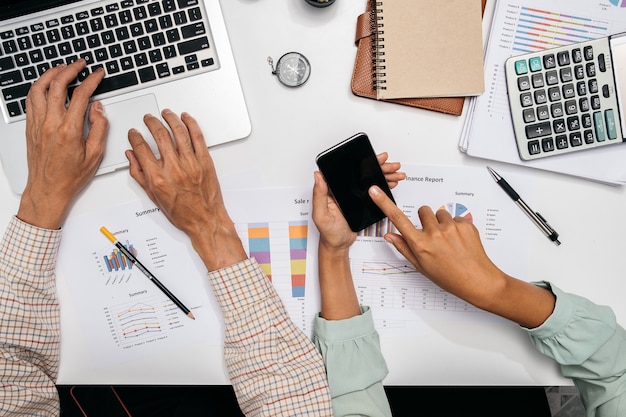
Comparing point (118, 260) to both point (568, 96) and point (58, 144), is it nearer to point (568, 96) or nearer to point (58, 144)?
point (58, 144)

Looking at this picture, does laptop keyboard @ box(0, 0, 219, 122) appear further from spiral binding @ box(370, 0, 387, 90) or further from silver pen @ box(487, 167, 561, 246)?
silver pen @ box(487, 167, 561, 246)

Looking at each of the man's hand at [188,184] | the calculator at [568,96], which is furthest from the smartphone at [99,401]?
the calculator at [568,96]

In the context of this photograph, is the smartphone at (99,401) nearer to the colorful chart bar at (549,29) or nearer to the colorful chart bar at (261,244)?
the colorful chart bar at (261,244)

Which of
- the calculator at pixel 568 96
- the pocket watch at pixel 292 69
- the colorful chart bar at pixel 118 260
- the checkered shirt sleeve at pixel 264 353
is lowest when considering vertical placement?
the checkered shirt sleeve at pixel 264 353

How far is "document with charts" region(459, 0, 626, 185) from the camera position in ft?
2.58

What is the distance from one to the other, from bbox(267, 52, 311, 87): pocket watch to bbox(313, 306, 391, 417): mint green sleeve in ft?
1.29

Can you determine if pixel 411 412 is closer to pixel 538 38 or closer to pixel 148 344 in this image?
pixel 148 344

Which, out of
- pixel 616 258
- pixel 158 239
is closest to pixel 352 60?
pixel 158 239

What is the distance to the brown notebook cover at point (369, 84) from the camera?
0.80m

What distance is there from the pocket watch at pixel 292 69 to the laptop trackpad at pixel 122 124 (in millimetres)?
204

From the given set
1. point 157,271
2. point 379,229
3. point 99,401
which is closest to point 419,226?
point 379,229

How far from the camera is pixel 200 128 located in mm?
796

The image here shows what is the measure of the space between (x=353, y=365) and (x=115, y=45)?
628mm

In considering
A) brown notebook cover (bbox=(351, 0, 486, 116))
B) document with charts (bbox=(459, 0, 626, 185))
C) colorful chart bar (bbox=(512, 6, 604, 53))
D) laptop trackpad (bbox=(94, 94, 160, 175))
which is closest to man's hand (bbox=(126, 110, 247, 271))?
laptop trackpad (bbox=(94, 94, 160, 175))
